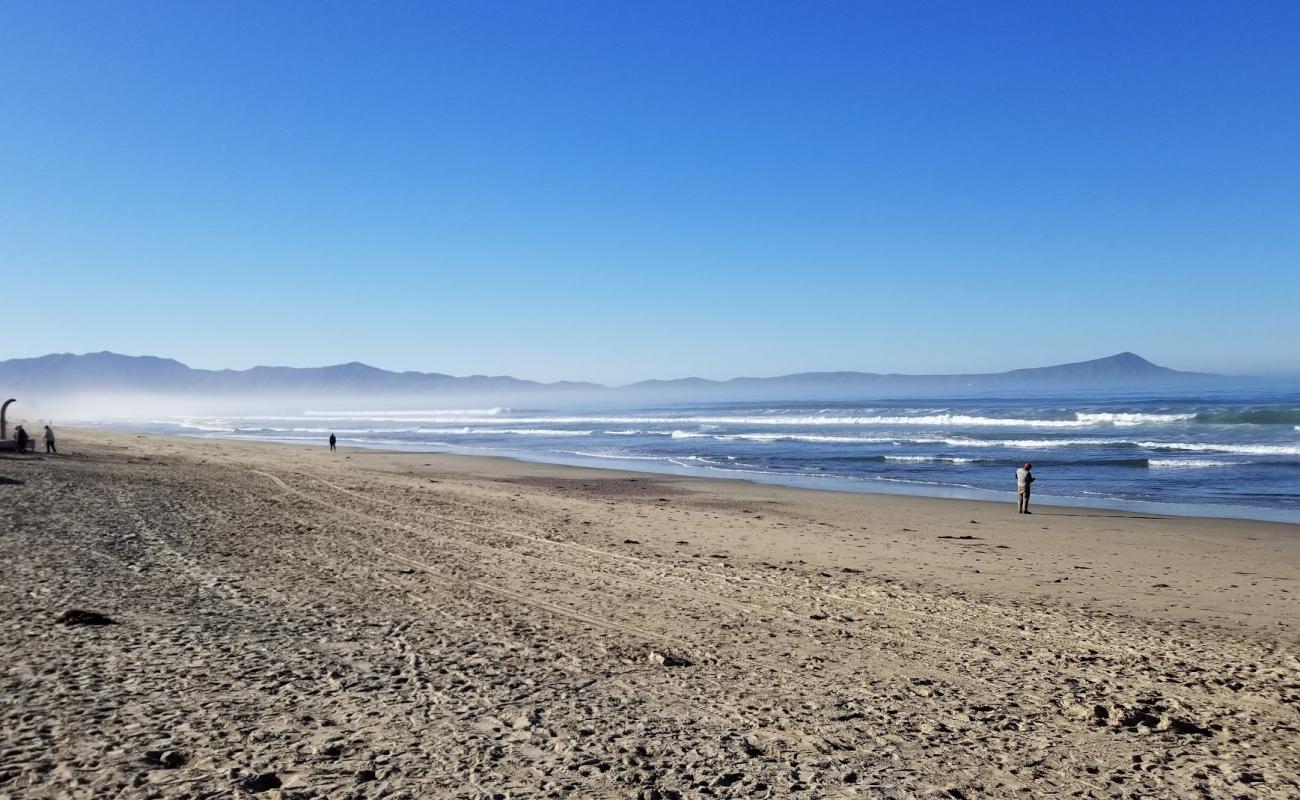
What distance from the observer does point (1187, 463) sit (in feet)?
90.9

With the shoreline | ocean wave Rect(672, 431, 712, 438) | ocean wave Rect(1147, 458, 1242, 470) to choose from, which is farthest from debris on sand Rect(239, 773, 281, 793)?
ocean wave Rect(672, 431, 712, 438)

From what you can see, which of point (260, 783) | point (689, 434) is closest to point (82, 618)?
point (260, 783)

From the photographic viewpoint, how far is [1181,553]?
44.1 feet

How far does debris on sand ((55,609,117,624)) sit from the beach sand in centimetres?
12

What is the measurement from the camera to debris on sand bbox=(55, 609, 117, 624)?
269 inches

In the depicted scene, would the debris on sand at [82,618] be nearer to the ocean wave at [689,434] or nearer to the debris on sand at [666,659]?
the debris on sand at [666,659]

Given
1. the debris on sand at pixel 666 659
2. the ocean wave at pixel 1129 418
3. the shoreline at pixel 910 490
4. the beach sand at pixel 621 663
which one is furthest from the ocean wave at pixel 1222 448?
the debris on sand at pixel 666 659

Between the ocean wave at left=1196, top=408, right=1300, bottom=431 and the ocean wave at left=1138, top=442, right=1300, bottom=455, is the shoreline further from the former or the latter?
the ocean wave at left=1196, top=408, right=1300, bottom=431

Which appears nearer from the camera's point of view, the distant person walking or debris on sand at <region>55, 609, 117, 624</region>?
debris on sand at <region>55, 609, 117, 624</region>

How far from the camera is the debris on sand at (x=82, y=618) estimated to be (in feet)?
22.5

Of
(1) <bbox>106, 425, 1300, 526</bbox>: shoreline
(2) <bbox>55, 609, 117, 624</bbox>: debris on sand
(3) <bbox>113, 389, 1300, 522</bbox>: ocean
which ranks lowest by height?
(1) <bbox>106, 425, 1300, 526</bbox>: shoreline

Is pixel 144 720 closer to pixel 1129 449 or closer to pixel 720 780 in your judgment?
pixel 720 780

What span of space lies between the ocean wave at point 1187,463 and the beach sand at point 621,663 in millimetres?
14680

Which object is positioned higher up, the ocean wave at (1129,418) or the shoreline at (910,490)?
the ocean wave at (1129,418)
